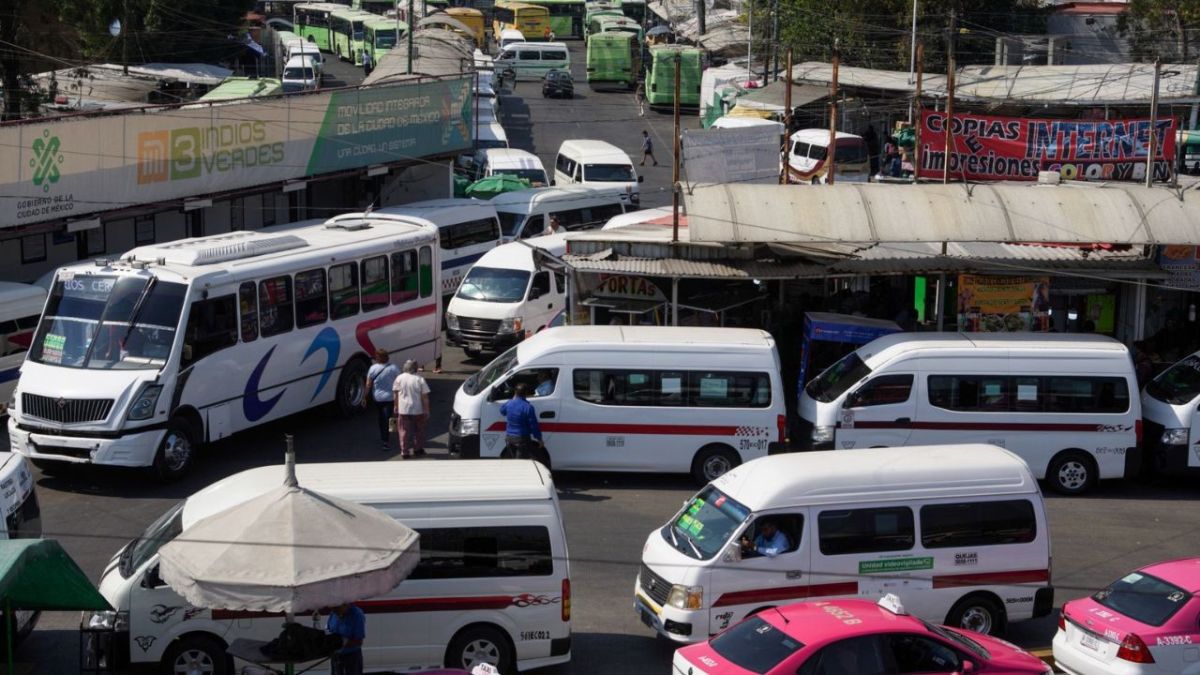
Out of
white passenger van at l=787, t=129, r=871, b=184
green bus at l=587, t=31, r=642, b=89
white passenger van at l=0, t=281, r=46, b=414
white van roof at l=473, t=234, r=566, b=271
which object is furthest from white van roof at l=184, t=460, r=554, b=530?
green bus at l=587, t=31, r=642, b=89

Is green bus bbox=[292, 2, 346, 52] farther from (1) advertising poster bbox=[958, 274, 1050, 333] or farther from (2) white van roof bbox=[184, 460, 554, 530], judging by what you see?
(2) white van roof bbox=[184, 460, 554, 530]

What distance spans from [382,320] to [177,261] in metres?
4.04

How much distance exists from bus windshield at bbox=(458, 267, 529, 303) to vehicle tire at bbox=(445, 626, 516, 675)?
13595 mm

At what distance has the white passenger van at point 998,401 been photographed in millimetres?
18484

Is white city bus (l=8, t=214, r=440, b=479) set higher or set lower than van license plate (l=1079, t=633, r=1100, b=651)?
higher

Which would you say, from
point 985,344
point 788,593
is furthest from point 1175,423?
point 788,593

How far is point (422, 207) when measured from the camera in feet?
99.1

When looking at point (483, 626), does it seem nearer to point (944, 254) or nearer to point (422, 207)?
point (944, 254)

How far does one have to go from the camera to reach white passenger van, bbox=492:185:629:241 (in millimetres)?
31094

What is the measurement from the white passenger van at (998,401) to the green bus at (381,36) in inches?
1915

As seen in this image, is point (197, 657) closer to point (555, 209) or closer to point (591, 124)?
point (555, 209)

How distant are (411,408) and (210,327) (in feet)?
9.55

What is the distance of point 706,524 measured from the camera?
1339 centimetres

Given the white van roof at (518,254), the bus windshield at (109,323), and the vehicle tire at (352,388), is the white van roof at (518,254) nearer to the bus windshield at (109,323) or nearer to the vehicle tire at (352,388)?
the vehicle tire at (352,388)
